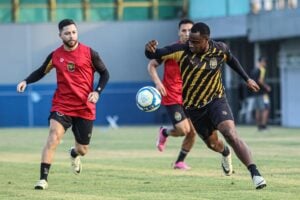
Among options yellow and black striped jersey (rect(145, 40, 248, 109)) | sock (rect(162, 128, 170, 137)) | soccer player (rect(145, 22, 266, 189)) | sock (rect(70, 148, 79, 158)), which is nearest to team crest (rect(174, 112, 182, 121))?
sock (rect(162, 128, 170, 137))

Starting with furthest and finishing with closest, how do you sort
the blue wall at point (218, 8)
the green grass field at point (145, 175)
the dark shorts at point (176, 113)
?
the blue wall at point (218, 8), the dark shorts at point (176, 113), the green grass field at point (145, 175)

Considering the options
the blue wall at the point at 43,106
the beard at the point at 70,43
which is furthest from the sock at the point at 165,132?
the blue wall at the point at 43,106

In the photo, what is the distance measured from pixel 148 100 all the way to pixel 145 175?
121 cm

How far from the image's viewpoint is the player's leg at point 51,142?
14.2 metres

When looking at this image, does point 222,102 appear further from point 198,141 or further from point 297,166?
point 198,141

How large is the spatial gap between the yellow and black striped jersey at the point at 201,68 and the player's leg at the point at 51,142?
1658 millimetres

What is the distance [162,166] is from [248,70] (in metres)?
27.4

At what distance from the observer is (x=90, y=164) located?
63.8 ft

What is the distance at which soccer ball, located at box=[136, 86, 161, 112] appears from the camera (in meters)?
16.3

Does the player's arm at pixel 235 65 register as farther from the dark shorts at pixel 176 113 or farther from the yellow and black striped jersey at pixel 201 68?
the dark shorts at pixel 176 113

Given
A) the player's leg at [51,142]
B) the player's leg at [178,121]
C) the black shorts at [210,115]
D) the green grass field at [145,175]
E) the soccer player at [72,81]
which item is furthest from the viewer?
the player's leg at [178,121]

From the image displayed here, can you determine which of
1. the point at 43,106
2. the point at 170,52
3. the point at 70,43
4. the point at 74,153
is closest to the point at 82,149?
the point at 74,153

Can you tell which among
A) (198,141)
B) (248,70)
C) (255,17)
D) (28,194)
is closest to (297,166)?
(28,194)

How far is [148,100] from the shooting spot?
16344mm
